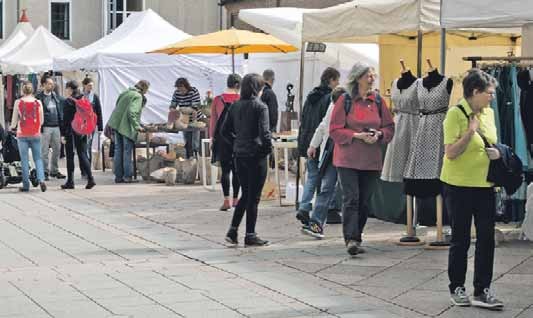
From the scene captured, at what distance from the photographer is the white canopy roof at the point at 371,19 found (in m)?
12.7

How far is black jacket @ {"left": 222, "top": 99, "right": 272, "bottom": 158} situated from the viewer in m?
12.0

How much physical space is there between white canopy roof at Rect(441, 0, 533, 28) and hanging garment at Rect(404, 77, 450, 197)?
1.96 ft

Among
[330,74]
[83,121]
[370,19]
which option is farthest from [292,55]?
[330,74]

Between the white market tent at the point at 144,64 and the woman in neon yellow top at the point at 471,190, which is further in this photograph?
the white market tent at the point at 144,64

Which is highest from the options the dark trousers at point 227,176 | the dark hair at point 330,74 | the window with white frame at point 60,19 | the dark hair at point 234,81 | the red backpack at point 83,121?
the window with white frame at point 60,19

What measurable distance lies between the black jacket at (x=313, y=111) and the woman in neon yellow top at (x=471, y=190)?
472cm

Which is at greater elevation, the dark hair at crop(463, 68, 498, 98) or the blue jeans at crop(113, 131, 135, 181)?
the dark hair at crop(463, 68, 498, 98)

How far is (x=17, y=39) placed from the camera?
35781 mm

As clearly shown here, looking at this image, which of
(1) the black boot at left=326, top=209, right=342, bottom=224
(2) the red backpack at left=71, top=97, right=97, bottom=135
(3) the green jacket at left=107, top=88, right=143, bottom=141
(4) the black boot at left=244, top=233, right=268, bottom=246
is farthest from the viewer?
(3) the green jacket at left=107, top=88, right=143, bottom=141

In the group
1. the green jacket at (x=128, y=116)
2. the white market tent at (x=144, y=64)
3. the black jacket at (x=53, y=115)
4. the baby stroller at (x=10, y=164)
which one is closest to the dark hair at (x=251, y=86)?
the baby stroller at (x=10, y=164)

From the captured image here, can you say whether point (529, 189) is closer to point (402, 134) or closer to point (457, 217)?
point (402, 134)

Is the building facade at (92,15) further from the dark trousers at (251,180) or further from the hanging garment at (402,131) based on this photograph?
the dark trousers at (251,180)

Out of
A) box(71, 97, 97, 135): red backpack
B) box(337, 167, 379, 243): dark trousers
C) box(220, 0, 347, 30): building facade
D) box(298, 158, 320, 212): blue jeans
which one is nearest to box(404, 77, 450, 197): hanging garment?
box(337, 167, 379, 243): dark trousers

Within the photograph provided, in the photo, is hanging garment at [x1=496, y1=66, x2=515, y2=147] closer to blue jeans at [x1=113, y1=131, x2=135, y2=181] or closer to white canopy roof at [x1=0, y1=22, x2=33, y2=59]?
blue jeans at [x1=113, y1=131, x2=135, y2=181]
